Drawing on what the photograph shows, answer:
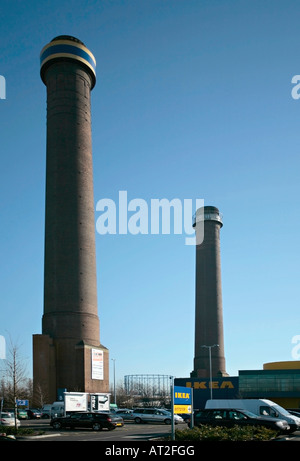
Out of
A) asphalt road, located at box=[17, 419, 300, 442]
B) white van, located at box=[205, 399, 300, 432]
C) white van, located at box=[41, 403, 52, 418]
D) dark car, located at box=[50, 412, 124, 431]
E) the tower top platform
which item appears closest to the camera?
asphalt road, located at box=[17, 419, 300, 442]

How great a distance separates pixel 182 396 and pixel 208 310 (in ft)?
249

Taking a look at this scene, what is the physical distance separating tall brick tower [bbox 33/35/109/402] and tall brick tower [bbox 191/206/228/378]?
99.9ft

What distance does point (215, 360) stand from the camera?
96.4 m

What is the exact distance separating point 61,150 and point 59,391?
3072cm

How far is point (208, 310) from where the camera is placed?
98.3 metres

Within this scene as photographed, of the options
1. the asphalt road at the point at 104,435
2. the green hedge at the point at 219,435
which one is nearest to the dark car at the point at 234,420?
the asphalt road at the point at 104,435

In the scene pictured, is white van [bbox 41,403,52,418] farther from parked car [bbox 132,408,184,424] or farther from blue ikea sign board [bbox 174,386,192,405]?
blue ikea sign board [bbox 174,386,192,405]

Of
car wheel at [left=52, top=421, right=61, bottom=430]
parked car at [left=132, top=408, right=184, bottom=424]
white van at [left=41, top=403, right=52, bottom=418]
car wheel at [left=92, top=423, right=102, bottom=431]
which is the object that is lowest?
white van at [left=41, top=403, right=52, bottom=418]

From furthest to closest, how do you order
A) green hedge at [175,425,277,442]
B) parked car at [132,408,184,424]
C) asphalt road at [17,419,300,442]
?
parked car at [132,408,184,424]
asphalt road at [17,419,300,442]
green hedge at [175,425,277,442]

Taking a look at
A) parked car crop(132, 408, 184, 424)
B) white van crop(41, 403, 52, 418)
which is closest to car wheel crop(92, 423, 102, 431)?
parked car crop(132, 408, 184, 424)

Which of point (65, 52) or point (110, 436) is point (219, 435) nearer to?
point (110, 436)

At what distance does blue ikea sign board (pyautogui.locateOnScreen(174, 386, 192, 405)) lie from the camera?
22.5 meters
